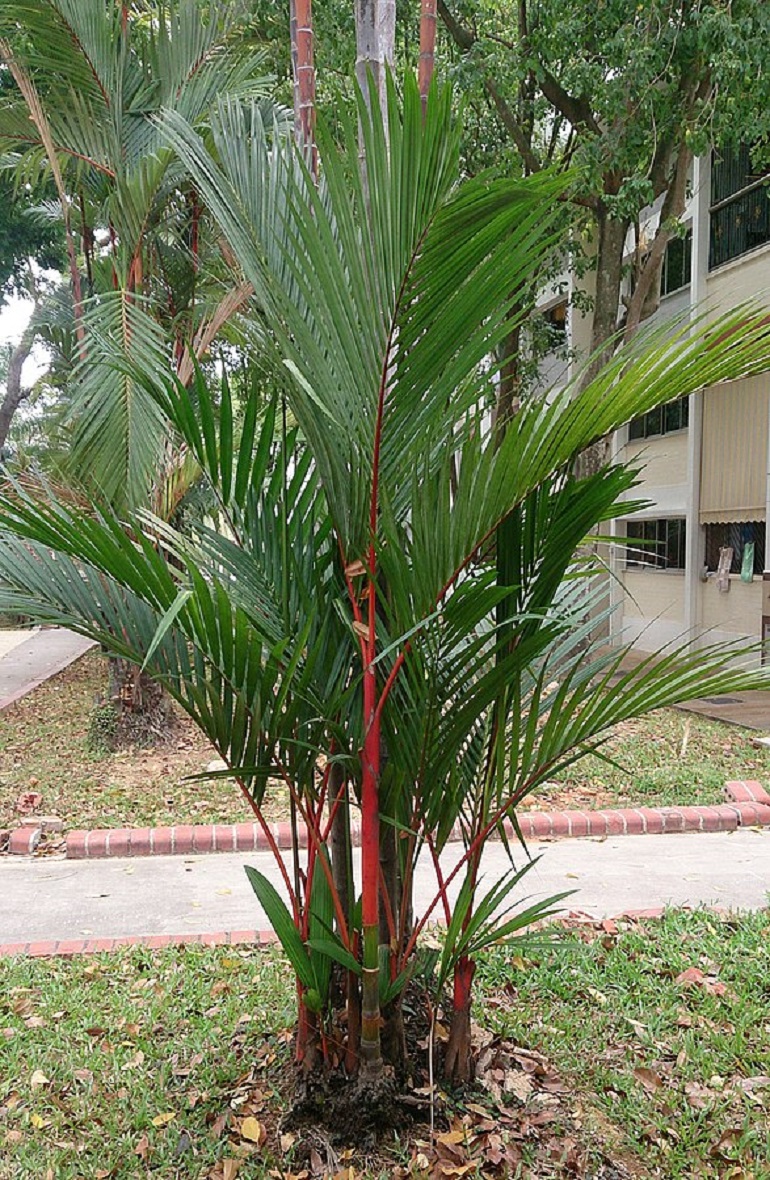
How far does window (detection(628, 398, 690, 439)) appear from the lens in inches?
519

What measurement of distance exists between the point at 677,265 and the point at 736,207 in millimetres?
2033

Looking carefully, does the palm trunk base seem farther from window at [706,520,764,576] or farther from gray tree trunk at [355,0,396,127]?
window at [706,520,764,576]

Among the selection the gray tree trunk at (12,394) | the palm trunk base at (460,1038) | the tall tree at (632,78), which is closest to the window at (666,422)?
the tall tree at (632,78)

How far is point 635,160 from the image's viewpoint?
8195 mm

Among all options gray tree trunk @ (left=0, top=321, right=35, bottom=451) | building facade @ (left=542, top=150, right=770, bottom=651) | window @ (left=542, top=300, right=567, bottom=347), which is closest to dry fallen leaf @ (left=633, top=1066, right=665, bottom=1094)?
building facade @ (left=542, top=150, right=770, bottom=651)

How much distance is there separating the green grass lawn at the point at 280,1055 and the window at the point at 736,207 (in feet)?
30.9

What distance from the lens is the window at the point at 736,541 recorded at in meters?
11.6

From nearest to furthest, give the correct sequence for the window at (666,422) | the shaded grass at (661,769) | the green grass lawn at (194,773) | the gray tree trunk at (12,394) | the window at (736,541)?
1. the green grass lawn at (194,773)
2. the shaded grass at (661,769)
3. the window at (736,541)
4. the window at (666,422)
5. the gray tree trunk at (12,394)

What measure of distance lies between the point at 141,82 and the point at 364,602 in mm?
4976

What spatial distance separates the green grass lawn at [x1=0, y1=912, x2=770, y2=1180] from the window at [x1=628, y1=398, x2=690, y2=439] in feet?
33.6

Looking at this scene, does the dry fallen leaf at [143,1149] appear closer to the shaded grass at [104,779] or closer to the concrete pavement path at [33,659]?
the shaded grass at [104,779]

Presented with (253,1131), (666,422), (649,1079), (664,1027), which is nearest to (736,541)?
(666,422)

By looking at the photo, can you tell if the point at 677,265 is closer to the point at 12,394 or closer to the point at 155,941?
the point at 155,941

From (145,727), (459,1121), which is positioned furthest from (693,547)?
(459,1121)
